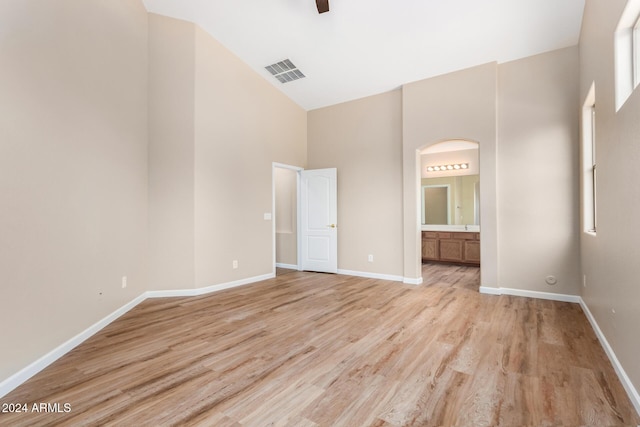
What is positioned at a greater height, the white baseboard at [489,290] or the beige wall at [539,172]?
the beige wall at [539,172]

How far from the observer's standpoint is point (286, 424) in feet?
5.28

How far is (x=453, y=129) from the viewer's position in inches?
181

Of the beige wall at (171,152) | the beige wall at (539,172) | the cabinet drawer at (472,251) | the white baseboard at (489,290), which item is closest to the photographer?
the beige wall at (539,172)

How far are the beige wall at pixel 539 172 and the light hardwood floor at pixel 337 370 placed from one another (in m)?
0.67

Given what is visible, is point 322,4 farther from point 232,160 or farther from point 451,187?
point 451,187

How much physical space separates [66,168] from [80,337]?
5.04 feet

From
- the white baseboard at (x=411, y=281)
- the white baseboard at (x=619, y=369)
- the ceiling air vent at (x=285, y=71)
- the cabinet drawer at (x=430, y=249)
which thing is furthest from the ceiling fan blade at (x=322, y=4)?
the cabinet drawer at (x=430, y=249)

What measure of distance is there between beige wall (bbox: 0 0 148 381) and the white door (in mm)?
3098

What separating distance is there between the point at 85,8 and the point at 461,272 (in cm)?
684

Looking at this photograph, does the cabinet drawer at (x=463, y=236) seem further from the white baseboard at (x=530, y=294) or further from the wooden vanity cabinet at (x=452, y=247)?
the white baseboard at (x=530, y=294)

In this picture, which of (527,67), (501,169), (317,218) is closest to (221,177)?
(317,218)

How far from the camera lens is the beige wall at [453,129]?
4320 millimetres

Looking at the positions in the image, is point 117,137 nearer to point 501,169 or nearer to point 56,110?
point 56,110

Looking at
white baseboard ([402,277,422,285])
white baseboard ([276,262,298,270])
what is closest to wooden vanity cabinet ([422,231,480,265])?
white baseboard ([402,277,422,285])
